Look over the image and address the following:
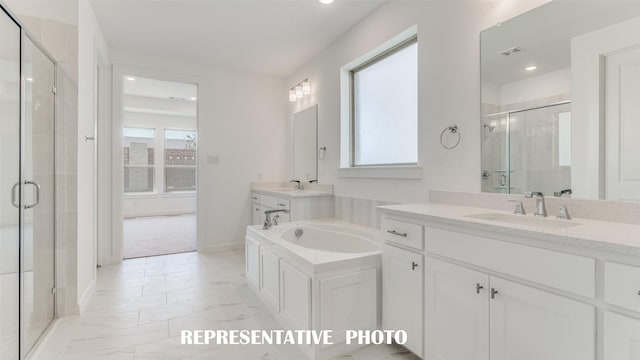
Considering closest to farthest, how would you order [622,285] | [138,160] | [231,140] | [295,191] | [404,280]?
[622,285]
[404,280]
[295,191]
[231,140]
[138,160]

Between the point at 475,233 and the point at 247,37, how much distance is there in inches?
122

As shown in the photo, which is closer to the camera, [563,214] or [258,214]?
[563,214]

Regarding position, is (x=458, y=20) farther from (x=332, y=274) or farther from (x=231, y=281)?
(x=231, y=281)

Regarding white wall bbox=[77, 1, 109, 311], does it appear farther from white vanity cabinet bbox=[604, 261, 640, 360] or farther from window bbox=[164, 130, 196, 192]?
window bbox=[164, 130, 196, 192]

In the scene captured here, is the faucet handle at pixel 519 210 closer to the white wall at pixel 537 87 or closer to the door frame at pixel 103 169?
the white wall at pixel 537 87

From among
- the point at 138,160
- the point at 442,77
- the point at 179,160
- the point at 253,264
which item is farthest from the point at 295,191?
the point at 138,160

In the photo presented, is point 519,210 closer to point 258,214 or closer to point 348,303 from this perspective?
point 348,303

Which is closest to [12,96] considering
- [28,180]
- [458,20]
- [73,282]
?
[28,180]

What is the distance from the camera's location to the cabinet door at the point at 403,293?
66.0 inches

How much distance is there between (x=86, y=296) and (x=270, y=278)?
161 centimetres

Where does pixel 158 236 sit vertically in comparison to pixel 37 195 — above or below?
below

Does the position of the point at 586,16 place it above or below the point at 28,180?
above

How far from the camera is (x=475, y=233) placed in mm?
1394

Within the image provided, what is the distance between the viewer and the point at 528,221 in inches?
62.6
